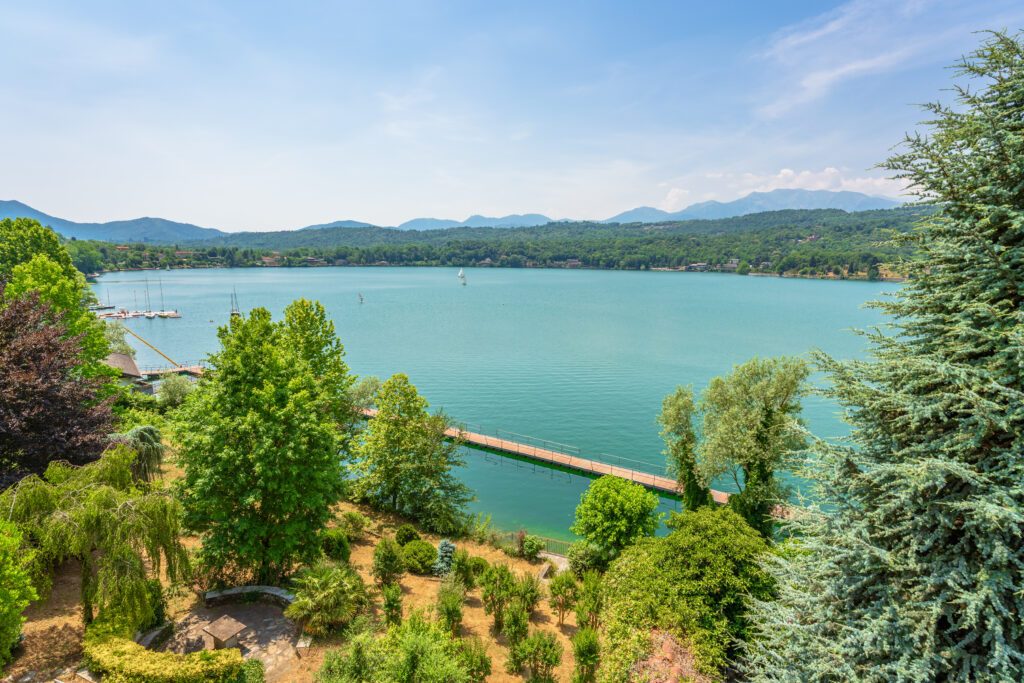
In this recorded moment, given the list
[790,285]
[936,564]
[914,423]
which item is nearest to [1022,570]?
[936,564]

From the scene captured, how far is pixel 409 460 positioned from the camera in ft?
72.9

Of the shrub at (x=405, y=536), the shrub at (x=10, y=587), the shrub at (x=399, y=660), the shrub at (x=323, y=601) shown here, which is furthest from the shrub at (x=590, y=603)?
the shrub at (x=10, y=587)

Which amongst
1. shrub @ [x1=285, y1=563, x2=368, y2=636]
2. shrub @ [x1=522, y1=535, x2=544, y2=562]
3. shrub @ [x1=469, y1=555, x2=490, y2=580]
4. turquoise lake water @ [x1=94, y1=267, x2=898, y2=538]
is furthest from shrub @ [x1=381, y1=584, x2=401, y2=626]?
turquoise lake water @ [x1=94, y1=267, x2=898, y2=538]

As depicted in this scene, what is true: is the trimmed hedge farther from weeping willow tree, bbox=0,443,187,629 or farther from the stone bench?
the stone bench

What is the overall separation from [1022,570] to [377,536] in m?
19.5

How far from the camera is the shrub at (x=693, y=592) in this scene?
1070 cm

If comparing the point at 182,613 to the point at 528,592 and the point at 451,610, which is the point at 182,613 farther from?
the point at 528,592

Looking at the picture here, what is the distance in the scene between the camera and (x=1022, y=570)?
19.3 feet

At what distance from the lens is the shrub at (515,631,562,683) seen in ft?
38.2

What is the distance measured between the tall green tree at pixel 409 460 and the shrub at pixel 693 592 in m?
11.0

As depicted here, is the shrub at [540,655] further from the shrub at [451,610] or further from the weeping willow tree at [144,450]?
the weeping willow tree at [144,450]

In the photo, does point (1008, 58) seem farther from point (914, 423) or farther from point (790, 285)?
point (790, 285)

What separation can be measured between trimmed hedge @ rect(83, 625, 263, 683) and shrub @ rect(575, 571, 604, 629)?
8157 mm

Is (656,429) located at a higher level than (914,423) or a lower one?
lower
